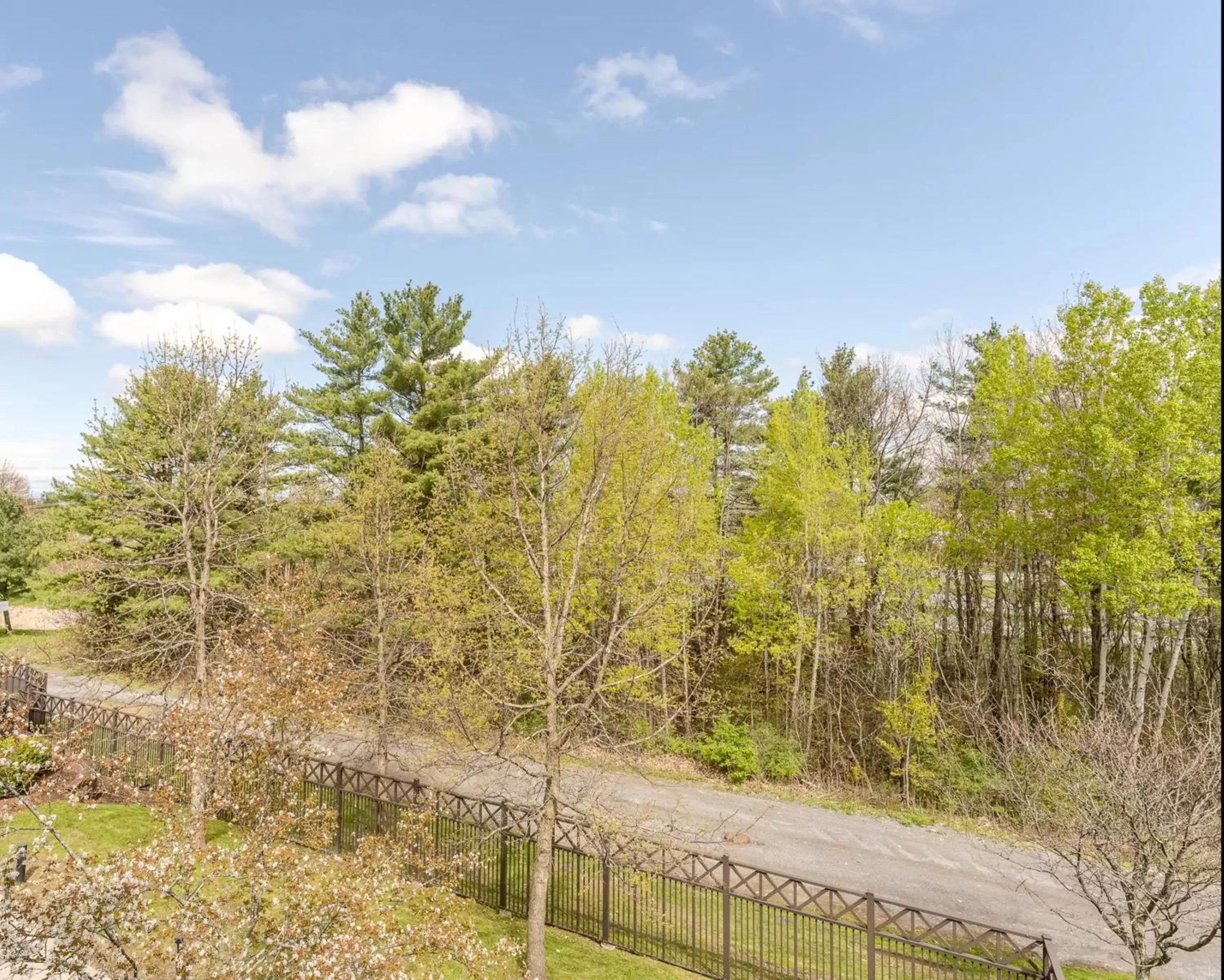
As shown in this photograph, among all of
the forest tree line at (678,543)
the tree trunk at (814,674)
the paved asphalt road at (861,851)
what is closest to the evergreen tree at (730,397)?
the forest tree line at (678,543)

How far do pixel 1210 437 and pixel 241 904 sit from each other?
1997cm

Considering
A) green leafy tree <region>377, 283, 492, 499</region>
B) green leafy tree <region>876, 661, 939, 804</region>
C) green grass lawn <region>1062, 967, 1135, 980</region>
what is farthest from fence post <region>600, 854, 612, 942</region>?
green leafy tree <region>377, 283, 492, 499</region>

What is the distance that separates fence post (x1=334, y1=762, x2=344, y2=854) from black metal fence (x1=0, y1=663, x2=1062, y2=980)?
1.1 inches

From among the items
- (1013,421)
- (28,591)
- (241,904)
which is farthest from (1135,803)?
(28,591)

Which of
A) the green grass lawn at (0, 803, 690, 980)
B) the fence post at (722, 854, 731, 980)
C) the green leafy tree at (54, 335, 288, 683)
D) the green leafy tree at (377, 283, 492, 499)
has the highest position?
the green leafy tree at (377, 283, 492, 499)

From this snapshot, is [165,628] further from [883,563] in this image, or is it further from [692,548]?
[883,563]

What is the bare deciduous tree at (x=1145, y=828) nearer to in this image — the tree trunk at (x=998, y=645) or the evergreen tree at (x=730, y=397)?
the tree trunk at (x=998, y=645)

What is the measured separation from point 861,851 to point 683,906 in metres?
6.11

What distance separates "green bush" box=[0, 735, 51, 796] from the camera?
8.10 metres

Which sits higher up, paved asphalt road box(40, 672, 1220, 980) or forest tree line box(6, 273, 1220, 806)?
forest tree line box(6, 273, 1220, 806)

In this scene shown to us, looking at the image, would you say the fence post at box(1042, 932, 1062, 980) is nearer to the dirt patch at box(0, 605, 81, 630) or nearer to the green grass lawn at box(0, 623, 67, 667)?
the green grass lawn at box(0, 623, 67, 667)

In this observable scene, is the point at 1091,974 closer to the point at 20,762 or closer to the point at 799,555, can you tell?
the point at 799,555

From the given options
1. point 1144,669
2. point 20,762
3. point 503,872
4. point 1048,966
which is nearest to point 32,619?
point 20,762

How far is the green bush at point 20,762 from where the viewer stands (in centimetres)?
810
